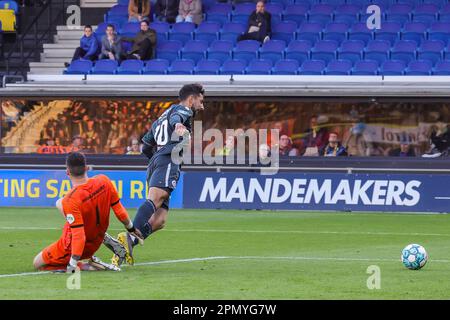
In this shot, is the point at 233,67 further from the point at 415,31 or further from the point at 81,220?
the point at 81,220

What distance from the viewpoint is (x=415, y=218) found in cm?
2348

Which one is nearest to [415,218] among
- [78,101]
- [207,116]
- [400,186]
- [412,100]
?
[400,186]

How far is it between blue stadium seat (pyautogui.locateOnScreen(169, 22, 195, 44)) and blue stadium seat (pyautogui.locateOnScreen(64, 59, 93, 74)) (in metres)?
2.51

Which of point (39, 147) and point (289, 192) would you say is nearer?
point (289, 192)

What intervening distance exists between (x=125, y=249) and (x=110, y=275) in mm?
959

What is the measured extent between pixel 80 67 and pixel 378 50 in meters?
7.44

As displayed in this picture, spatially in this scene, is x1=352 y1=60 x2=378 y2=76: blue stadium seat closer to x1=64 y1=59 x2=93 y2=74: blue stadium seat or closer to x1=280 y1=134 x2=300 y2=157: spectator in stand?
x1=280 y1=134 x2=300 y2=157: spectator in stand

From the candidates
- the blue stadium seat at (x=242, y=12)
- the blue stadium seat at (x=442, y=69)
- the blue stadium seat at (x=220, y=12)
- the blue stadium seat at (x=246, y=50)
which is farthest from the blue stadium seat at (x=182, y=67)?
the blue stadium seat at (x=442, y=69)

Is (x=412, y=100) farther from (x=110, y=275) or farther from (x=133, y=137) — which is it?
(x=110, y=275)

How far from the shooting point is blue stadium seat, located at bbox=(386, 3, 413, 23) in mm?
30656

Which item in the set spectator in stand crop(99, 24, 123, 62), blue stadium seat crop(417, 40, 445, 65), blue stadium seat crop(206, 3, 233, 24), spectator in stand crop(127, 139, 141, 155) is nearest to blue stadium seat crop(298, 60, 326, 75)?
blue stadium seat crop(417, 40, 445, 65)

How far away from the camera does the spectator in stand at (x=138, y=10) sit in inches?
1259

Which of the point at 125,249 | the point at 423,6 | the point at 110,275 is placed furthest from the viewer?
the point at 423,6

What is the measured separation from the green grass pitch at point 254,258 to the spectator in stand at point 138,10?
9103 millimetres
